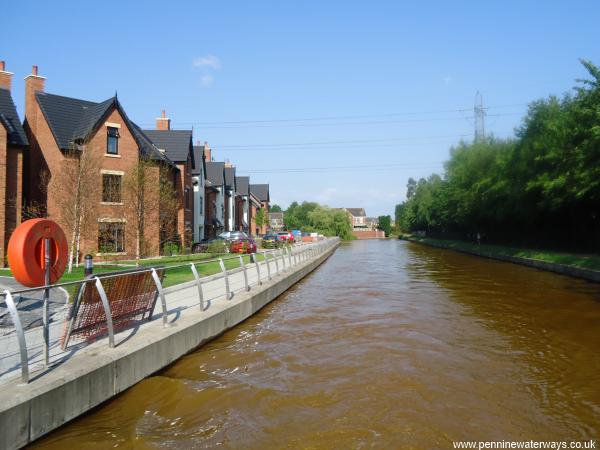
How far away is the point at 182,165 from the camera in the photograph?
3403 centimetres

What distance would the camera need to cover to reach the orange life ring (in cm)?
679

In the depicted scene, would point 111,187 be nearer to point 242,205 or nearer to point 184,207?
point 184,207

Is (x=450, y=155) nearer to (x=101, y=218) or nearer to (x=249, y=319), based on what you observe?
(x=101, y=218)

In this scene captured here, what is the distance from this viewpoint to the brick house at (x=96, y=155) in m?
24.5

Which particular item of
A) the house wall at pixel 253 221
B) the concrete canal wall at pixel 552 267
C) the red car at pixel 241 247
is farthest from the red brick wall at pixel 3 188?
the house wall at pixel 253 221

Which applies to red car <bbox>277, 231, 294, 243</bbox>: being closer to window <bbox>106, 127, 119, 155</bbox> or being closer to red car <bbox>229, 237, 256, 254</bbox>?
red car <bbox>229, 237, 256, 254</bbox>

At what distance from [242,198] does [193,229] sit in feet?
101

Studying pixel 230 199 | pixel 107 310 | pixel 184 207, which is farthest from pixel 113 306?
pixel 230 199

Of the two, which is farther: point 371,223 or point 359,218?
point 371,223

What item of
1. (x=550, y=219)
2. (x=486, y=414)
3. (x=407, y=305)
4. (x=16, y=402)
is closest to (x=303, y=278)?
(x=407, y=305)

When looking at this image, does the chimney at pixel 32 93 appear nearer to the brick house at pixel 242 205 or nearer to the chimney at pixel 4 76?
the chimney at pixel 4 76

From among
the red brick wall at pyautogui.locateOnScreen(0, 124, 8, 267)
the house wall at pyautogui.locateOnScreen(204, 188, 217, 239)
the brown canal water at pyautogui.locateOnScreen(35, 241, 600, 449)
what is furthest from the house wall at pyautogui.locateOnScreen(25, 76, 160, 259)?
the house wall at pyautogui.locateOnScreen(204, 188, 217, 239)

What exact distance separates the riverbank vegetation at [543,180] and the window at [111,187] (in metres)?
23.3

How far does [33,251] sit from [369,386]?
5.28 meters
